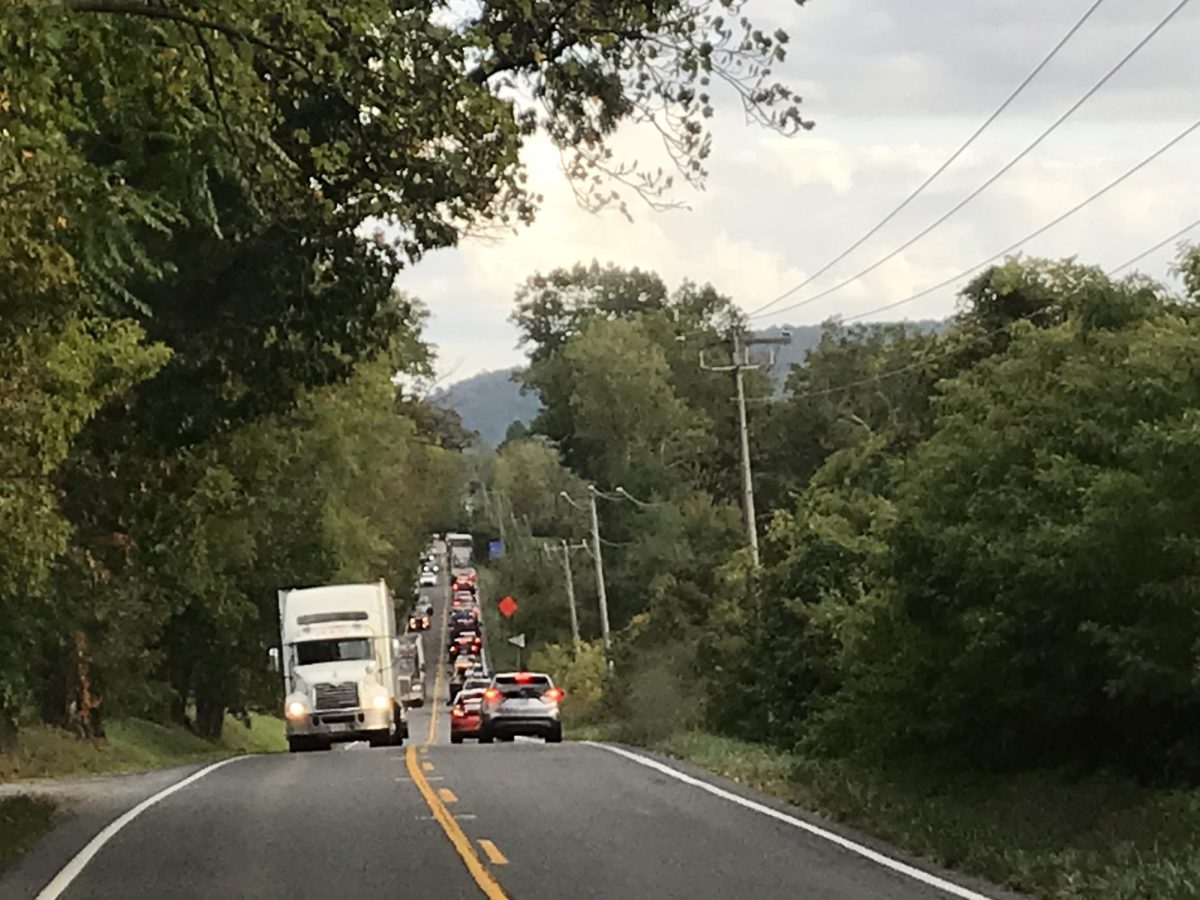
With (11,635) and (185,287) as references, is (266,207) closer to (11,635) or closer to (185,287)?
(185,287)

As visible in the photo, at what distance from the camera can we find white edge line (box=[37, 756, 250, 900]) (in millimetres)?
15016

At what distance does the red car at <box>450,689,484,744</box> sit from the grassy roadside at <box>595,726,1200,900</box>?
22269mm

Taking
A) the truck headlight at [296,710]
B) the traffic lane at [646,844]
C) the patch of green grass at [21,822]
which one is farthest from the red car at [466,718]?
the patch of green grass at [21,822]

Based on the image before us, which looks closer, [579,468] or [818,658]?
[818,658]

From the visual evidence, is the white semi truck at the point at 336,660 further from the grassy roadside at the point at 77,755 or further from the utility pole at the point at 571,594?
the utility pole at the point at 571,594

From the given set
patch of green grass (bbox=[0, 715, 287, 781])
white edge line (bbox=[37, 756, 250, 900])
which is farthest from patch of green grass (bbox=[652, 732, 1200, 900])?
patch of green grass (bbox=[0, 715, 287, 781])

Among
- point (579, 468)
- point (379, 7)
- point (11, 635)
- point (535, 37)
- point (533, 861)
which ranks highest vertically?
point (579, 468)

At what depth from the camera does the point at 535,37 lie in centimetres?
1675

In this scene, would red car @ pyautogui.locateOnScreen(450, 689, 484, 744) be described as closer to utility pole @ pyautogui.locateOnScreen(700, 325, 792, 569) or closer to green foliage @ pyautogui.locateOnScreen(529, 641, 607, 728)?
→ utility pole @ pyautogui.locateOnScreen(700, 325, 792, 569)

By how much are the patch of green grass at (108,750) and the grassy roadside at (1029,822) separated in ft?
61.6

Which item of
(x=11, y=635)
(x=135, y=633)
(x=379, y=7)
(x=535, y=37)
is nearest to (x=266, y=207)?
(x=535, y=37)

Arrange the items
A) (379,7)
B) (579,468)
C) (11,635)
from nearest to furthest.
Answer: (379,7)
(11,635)
(579,468)

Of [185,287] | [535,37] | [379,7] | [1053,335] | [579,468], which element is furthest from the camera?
[579,468]

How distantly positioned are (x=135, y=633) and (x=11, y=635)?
9255 millimetres
